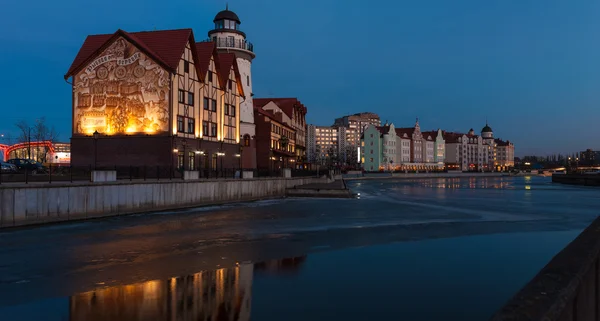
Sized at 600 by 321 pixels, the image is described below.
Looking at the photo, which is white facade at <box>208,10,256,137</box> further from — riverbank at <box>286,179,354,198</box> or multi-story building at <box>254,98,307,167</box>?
multi-story building at <box>254,98,307,167</box>

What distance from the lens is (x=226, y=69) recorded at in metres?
54.1

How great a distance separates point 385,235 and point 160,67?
29.6m

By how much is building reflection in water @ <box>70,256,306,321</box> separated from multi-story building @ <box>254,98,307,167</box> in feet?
216

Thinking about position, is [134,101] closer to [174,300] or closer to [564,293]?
[174,300]

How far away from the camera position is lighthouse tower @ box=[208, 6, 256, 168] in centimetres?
5924

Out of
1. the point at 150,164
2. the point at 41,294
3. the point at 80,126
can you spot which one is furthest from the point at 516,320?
the point at 80,126

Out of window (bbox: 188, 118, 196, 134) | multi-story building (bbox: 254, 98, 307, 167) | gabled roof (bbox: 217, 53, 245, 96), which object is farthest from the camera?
multi-story building (bbox: 254, 98, 307, 167)

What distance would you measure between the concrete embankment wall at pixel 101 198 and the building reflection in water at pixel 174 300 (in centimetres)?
1569

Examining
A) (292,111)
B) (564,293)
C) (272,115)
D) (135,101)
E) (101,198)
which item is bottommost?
(101,198)

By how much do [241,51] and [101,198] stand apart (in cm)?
3681

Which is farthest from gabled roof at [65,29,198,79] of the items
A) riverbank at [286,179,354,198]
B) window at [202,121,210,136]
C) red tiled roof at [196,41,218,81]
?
riverbank at [286,179,354,198]

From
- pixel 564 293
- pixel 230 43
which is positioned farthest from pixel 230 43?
pixel 564 293

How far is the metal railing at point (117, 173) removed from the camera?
29.1 m

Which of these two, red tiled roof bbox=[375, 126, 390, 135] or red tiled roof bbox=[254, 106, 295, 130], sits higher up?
red tiled roof bbox=[375, 126, 390, 135]
